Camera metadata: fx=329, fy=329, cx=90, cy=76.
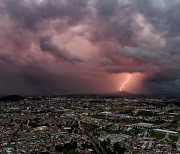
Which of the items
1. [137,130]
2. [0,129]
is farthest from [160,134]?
[0,129]

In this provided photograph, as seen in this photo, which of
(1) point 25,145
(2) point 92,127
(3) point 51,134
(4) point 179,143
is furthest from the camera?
(2) point 92,127

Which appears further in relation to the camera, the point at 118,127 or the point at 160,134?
the point at 118,127

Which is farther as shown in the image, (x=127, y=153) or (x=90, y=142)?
(x=90, y=142)

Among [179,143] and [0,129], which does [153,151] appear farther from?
[0,129]

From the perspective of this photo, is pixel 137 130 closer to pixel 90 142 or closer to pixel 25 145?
pixel 90 142

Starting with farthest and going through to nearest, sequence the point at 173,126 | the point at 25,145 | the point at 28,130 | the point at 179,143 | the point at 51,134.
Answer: the point at 173,126 < the point at 28,130 < the point at 51,134 < the point at 179,143 < the point at 25,145

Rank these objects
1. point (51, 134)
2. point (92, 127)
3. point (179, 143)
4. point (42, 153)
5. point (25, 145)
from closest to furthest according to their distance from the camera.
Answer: point (42, 153), point (25, 145), point (179, 143), point (51, 134), point (92, 127)

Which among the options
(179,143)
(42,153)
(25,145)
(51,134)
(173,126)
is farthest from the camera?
(173,126)

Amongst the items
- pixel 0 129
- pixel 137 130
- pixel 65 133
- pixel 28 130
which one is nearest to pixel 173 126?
pixel 137 130

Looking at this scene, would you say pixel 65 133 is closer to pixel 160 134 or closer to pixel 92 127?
pixel 92 127
